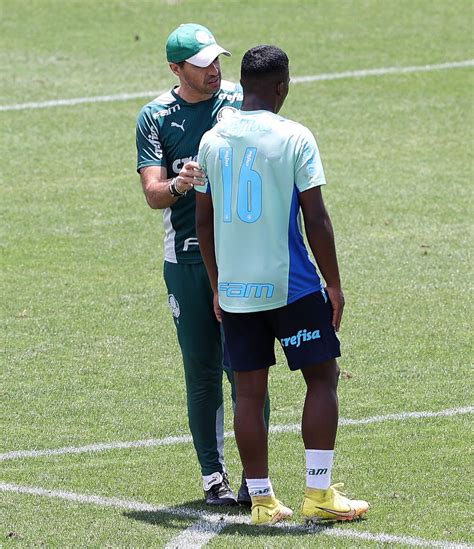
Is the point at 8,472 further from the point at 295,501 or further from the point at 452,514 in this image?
the point at 452,514

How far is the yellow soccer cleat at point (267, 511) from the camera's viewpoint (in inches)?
246

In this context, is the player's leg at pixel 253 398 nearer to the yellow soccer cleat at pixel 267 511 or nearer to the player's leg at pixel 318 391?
the yellow soccer cleat at pixel 267 511

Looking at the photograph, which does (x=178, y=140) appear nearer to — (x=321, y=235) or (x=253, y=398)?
(x=321, y=235)

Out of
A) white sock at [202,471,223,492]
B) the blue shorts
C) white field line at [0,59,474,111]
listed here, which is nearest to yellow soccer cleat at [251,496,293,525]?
white sock at [202,471,223,492]

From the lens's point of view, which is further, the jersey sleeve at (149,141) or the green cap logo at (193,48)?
the jersey sleeve at (149,141)

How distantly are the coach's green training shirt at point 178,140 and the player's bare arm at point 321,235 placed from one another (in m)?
0.80

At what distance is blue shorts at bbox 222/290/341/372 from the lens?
6117 mm

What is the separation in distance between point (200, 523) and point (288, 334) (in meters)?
0.98

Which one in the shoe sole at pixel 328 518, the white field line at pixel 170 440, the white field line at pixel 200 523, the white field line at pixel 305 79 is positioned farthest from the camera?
the white field line at pixel 305 79

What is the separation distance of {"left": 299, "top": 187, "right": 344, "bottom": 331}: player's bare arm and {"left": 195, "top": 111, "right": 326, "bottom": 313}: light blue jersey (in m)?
0.05

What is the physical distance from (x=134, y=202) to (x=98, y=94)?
3.70 metres

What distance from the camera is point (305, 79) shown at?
660 inches

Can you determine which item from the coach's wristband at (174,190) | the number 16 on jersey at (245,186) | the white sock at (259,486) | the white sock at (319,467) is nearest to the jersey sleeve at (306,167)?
the number 16 on jersey at (245,186)

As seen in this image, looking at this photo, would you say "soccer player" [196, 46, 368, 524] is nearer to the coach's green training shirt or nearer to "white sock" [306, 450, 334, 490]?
"white sock" [306, 450, 334, 490]
